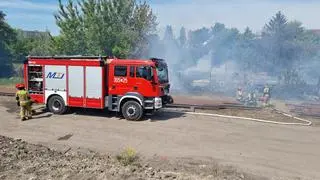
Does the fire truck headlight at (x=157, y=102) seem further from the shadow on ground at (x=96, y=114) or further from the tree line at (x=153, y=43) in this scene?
the tree line at (x=153, y=43)

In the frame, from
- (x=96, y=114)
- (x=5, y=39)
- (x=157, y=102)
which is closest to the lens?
(x=157, y=102)

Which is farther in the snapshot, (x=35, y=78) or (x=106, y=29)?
(x=106, y=29)

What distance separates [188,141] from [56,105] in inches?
303

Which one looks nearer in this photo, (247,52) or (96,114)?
(96,114)

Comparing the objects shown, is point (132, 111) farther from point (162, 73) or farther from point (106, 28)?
point (106, 28)

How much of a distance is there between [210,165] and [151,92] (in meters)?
6.64

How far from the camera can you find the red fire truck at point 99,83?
696 inches

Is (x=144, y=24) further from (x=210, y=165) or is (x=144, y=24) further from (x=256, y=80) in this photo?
(x=210, y=165)

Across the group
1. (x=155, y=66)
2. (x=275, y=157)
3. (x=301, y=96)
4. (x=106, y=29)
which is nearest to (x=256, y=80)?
(x=301, y=96)

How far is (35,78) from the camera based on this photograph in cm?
1941

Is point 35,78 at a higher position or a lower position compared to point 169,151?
higher

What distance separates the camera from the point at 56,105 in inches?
756

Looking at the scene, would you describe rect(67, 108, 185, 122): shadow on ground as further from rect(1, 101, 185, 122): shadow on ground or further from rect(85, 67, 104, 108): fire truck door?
rect(85, 67, 104, 108): fire truck door

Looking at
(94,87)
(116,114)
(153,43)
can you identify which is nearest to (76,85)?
(94,87)
